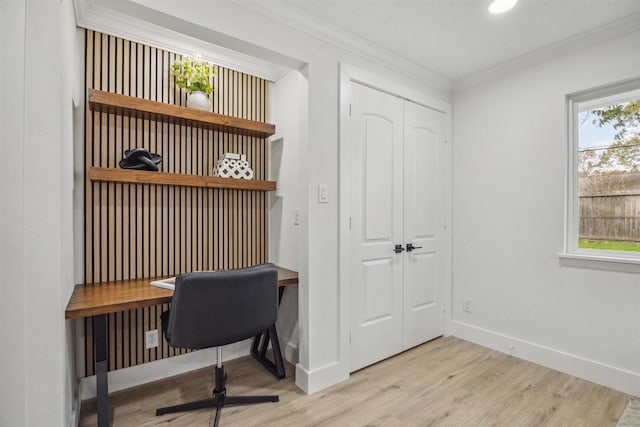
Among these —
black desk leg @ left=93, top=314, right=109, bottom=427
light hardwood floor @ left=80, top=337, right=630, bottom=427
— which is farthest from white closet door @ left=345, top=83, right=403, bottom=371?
black desk leg @ left=93, top=314, right=109, bottom=427

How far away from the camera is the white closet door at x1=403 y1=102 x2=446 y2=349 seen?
9.24 ft

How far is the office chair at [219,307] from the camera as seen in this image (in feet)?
5.33

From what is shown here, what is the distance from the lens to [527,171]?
8.70ft

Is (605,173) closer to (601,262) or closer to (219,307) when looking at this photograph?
(601,262)

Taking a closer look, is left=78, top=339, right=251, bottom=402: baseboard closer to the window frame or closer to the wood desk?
the wood desk

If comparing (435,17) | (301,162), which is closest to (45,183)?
(301,162)

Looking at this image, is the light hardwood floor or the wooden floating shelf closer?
the light hardwood floor

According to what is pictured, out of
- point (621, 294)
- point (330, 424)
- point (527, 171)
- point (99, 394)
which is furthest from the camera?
point (527, 171)

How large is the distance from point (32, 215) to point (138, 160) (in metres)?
0.90

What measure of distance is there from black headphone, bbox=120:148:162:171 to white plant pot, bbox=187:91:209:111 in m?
0.46

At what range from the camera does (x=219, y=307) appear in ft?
5.50

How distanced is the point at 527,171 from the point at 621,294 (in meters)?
1.05

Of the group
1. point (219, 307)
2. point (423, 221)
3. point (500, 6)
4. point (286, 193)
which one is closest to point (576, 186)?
point (423, 221)

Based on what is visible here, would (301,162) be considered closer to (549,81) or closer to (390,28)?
(390,28)
